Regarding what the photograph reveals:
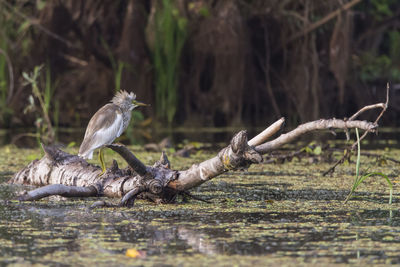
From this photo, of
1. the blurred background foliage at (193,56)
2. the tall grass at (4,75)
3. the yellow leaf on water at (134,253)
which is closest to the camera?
the yellow leaf on water at (134,253)

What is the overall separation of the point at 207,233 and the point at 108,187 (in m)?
1.42

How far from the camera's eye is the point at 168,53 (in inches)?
439

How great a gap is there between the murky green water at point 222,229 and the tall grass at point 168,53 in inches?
221

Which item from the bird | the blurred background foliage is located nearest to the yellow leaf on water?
the bird

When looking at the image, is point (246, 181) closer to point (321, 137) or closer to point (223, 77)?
point (321, 137)

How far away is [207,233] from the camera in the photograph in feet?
12.1

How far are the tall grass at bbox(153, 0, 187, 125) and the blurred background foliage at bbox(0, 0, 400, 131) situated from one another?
15 mm

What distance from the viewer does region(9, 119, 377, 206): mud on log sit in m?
4.14

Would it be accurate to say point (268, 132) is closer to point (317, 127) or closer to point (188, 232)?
point (317, 127)

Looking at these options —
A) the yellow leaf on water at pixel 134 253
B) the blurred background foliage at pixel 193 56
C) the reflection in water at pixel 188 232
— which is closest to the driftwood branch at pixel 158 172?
the reflection in water at pixel 188 232

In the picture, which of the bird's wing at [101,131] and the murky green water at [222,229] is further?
the bird's wing at [101,131]

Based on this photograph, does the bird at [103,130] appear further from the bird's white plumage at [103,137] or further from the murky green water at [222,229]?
the murky green water at [222,229]

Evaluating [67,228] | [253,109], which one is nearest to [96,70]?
[253,109]

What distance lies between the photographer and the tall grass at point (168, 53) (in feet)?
35.7
